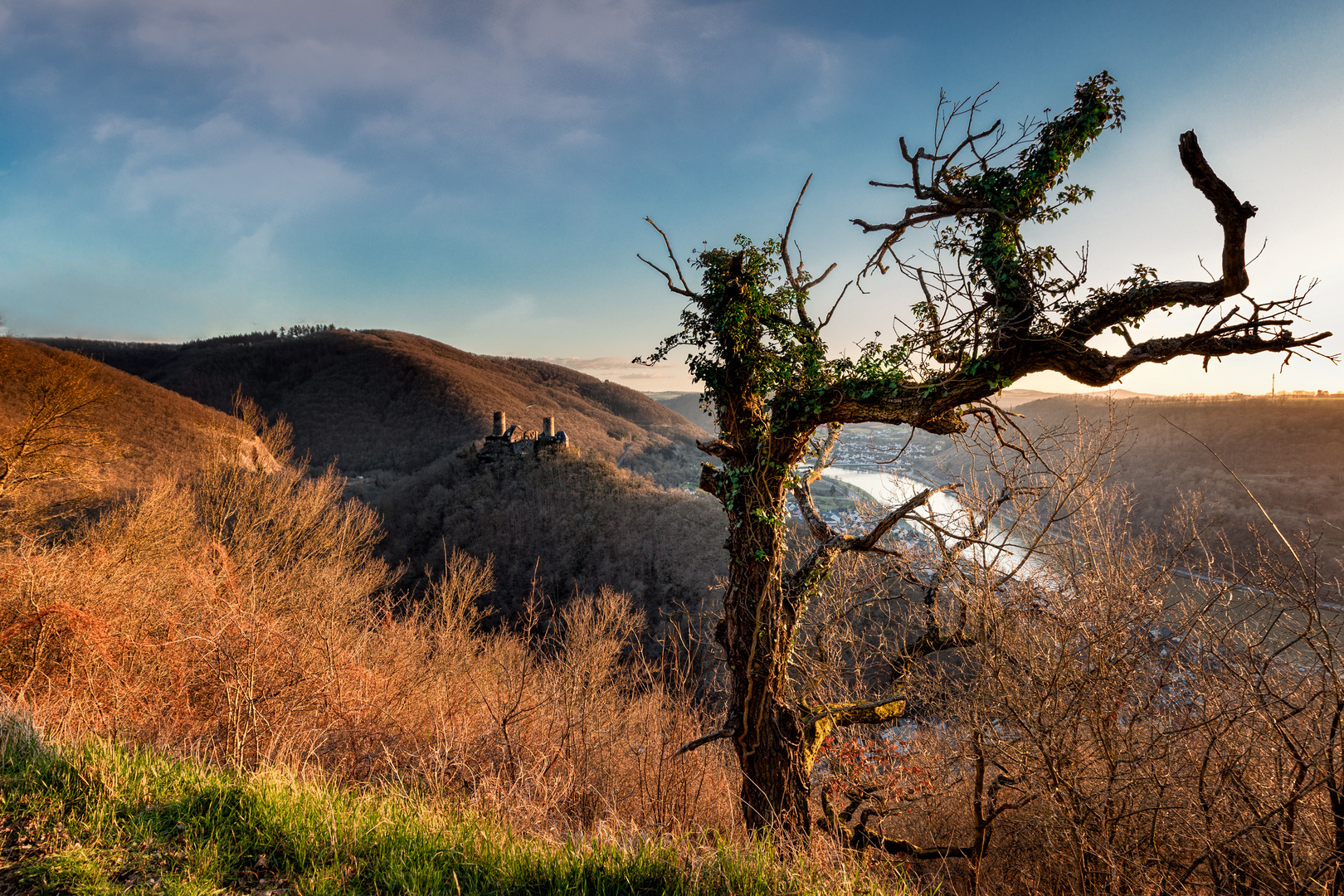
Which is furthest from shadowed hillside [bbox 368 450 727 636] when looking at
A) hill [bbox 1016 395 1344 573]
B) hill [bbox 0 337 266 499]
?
hill [bbox 1016 395 1344 573]

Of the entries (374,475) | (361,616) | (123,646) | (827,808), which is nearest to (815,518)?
(827,808)

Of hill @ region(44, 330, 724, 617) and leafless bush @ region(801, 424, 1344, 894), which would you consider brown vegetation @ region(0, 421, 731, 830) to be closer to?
leafless bush @ region(801, 424, 1344, 894)

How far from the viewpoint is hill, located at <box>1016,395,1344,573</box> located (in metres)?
24.3

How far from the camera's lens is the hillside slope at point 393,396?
6112 cm

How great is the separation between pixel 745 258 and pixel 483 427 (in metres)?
61.3

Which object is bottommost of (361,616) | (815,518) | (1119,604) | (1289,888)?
(361,616)

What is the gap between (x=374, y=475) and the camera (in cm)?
4841

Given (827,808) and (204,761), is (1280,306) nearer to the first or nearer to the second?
(827,808)

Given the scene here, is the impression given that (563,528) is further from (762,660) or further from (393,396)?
(393,396)

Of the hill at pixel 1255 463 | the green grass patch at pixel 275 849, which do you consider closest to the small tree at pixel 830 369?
the green grass patch at pixel 275 849

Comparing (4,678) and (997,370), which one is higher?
(997,370)

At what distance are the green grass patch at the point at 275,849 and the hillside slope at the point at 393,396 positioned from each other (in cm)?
5142

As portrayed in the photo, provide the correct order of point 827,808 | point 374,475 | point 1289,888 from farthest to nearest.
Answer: point 374,475 → point 827,808 → point 1289,888

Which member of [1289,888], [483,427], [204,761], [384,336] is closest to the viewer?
[1289,888]
